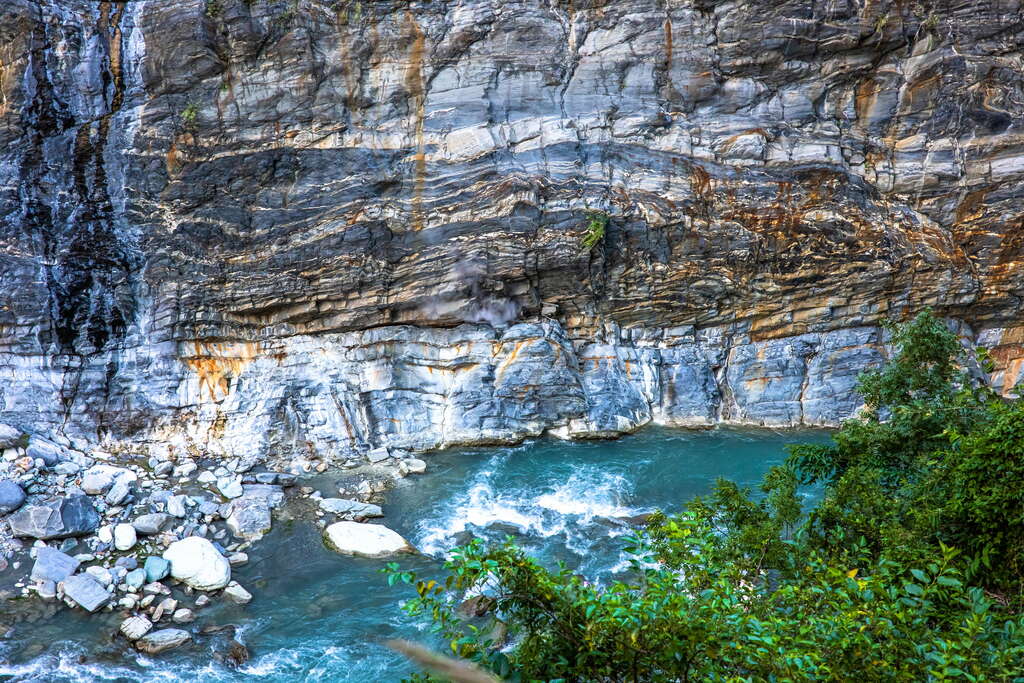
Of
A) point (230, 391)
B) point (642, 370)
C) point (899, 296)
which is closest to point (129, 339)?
point (230, 391)

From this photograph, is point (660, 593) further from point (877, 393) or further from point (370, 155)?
point (370, 155)

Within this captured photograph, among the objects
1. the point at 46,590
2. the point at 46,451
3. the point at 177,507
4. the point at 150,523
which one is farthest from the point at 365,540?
the point at 46,451

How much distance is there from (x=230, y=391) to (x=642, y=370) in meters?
12.5

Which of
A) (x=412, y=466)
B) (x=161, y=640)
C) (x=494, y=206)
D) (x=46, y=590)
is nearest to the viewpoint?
(x=161, y=640)

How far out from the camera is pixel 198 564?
1202 centimetres

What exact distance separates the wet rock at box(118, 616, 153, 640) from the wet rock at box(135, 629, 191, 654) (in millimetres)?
93

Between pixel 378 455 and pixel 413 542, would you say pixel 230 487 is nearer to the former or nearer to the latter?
pixel 378 455

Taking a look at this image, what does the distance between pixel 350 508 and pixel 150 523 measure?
4123 millimetres

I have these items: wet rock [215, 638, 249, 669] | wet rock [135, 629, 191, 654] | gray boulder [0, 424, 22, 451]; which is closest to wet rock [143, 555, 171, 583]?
wet rock [135, 629, 191, 654]

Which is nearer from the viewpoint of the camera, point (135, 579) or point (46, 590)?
point (46, 590)

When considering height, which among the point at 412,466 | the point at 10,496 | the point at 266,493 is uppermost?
the point at 10,496

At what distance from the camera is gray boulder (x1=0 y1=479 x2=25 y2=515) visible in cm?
1319

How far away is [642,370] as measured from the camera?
803 inches

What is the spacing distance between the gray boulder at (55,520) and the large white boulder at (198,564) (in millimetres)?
2085
